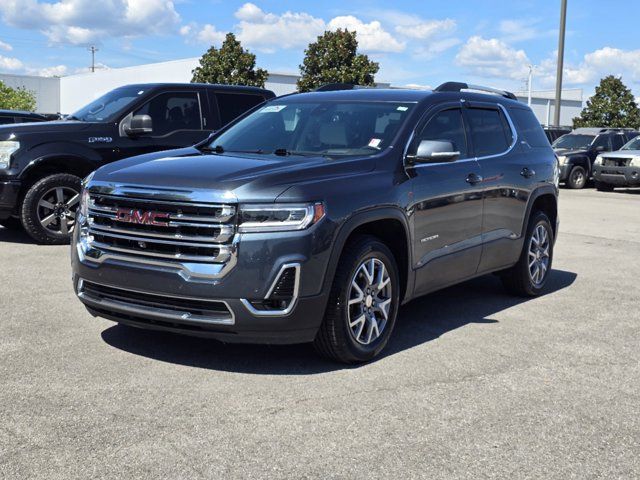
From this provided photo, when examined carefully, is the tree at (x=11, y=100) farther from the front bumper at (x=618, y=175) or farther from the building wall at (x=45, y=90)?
the front bumper at (x=618, y=175)

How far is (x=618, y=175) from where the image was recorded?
2241 centimetres

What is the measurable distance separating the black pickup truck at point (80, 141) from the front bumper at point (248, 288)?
15.1 ft

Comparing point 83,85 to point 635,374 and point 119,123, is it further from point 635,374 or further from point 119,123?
point 635,374

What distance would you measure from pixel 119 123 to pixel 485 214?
5.28 meters

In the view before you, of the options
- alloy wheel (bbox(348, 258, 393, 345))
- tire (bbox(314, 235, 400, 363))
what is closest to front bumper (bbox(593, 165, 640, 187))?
tire (bbox(314, 235, 400, 363))

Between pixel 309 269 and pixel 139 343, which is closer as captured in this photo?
pixel 309 269

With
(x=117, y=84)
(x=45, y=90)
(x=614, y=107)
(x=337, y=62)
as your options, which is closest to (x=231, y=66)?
(x=337, y=62)

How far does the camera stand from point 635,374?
518 cm

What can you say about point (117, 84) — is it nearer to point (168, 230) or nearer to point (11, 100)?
point (11, 100)

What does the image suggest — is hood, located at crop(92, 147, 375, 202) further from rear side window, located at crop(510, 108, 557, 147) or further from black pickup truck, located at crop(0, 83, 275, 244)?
black pickup truck, located at crop(0, 83, 275, 244)

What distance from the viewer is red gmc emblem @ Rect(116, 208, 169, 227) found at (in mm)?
4730

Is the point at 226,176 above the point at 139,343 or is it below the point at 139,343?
above

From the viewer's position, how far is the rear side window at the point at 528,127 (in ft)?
24.4

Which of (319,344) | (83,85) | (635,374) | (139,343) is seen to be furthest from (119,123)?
(83,85)
